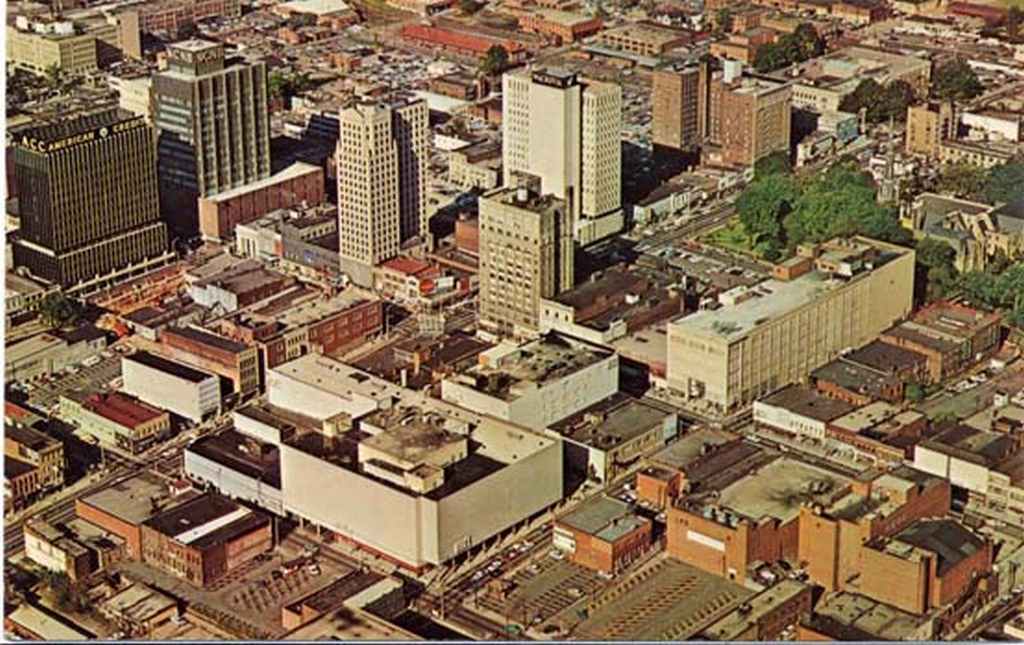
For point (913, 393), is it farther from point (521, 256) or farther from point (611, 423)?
point (521, 256)

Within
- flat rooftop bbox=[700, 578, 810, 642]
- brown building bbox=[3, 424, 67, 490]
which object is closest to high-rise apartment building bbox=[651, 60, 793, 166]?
brown building bbox=[3, 424, 67, 490]

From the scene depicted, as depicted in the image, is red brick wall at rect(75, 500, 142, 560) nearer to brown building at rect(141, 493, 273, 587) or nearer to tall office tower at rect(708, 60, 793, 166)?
brown building at rect(141, 493, 273, 587)

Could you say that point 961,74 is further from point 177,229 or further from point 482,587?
point 482,587

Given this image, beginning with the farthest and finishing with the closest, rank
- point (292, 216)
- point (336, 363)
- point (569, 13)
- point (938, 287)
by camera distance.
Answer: point (569, 13), point (292, 216), point (938, 287), point (336, 363)

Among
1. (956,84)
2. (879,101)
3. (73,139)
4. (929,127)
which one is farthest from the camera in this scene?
(956,84)

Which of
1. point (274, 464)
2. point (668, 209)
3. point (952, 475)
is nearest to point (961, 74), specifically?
point (668, 209)

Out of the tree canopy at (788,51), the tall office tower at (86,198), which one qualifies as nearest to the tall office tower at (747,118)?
the tree canopy at (788,51)

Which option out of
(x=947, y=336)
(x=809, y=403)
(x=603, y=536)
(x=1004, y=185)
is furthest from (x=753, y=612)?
(x=1004, y=185)
